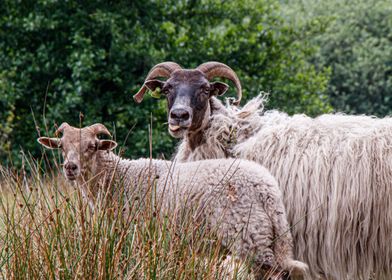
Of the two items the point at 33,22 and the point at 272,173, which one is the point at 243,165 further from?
the point at 33,22

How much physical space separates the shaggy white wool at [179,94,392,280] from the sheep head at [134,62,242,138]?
2.73 ft

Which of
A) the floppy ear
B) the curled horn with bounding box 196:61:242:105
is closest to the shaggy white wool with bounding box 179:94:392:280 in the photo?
A: the curled horn with bounding box 196:61:242:105

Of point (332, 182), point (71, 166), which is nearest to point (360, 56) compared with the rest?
point (332, 182)

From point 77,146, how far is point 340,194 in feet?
7.01

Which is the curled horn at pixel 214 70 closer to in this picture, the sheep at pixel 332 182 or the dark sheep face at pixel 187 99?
the dark sheep face at pixel 187 99

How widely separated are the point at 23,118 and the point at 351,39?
10226 mm

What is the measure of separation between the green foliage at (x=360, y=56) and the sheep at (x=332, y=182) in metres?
12.9

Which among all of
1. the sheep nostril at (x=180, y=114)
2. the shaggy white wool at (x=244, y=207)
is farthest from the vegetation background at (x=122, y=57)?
the shaggy white wool at (x=244, y=207)

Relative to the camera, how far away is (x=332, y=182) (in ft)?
19.6

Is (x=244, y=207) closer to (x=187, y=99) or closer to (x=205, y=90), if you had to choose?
(x=187, y=99)

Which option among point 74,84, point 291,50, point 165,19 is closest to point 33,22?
point 74,84

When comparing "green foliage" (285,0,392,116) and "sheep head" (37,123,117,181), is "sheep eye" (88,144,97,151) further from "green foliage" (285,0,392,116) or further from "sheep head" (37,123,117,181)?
"green foliage" (285,0,392,116)

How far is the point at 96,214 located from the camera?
4629 mm

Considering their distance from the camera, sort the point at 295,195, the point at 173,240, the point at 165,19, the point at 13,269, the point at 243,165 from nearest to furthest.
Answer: the point at 13,269, the point at 173,240, the point at 243,165, the point at 295,195, the point at 165,19
